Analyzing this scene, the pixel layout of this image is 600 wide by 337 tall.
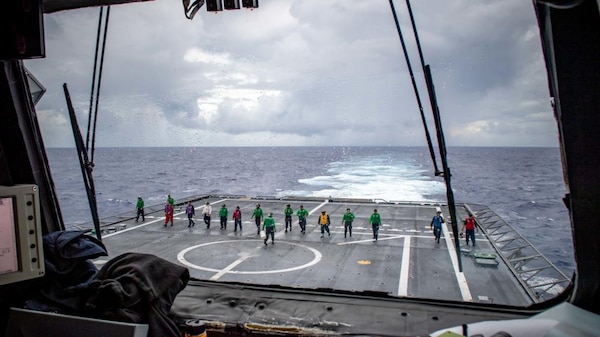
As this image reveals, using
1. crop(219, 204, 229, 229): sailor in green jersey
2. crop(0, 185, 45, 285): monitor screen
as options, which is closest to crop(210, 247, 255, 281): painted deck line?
crop(219, 204, 229, 229): sailor in green jersey

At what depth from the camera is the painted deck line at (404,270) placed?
49.2 feet

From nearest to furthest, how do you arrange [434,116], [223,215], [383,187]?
[434,116], [223,215], [383,187]

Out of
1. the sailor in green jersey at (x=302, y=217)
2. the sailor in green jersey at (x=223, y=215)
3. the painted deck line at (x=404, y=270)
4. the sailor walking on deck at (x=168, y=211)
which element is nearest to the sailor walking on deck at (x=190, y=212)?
the sailor walking on deck at (x=168, y=211)

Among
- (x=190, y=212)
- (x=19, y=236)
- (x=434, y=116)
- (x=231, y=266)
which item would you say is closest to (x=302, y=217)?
(x=231, y=266)

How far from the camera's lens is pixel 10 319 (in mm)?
3371

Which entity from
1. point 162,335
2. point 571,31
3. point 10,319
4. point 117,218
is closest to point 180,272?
point 162,335

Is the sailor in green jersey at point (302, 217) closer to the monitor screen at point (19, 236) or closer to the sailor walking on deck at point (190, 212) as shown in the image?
the sailor walking on deck at point (190, 212)

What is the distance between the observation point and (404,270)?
690 inches

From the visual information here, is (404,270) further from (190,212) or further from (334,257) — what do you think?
(190,212)

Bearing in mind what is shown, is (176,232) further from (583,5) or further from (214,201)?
(583,5)

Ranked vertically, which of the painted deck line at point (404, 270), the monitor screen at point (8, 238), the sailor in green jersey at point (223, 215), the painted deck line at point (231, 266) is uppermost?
the monitor screen at point (8, 238)

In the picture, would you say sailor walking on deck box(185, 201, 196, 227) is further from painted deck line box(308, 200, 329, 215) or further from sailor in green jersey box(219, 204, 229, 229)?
painted deck line box(308, 200, 329, 215)

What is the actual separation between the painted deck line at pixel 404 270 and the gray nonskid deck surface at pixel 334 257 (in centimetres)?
4

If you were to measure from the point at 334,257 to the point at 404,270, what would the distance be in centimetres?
360
